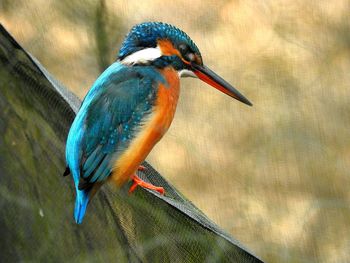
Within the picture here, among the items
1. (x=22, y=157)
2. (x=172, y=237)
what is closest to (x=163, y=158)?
(x=22, y=157)

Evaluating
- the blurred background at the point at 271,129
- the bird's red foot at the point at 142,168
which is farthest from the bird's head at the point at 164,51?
the blurred background at the point at 271,129

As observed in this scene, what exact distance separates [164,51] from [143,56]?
0.09ft

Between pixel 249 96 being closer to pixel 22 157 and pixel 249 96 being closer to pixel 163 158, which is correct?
pixel 163 158

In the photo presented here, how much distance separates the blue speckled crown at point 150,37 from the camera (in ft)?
3.16

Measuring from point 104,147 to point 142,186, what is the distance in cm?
6

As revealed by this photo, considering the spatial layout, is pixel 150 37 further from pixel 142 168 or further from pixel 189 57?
pixel 142 168

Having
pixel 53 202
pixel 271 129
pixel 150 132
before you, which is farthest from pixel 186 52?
pixel 271 129

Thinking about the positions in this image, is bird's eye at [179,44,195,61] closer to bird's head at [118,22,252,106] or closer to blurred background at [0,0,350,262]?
bird's head at [118,22,252,106]

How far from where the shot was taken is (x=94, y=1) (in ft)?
6.21

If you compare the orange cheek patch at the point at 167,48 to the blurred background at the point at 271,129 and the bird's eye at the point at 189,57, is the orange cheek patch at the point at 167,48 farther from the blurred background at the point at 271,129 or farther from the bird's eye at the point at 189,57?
the blurred background at the point at 271,129

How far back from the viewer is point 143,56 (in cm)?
97

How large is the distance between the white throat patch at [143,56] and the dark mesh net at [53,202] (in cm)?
8

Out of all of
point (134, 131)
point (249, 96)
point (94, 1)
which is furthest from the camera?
point (249, 96)

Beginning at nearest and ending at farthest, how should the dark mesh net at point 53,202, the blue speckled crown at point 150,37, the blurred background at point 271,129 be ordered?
the dark mesh net at point 53,202 < the blue speckled crown at point 150,37 < the blurred background at point 271,129
